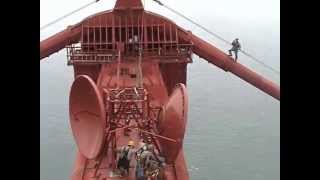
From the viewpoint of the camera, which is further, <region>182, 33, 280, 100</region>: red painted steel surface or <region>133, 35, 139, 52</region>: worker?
<region>182, 33, 280, 100</region>: red painted steel surface

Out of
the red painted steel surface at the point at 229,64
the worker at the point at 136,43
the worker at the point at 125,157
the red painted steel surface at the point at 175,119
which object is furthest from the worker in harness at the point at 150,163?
the red painted steel surface at the point at 229,64

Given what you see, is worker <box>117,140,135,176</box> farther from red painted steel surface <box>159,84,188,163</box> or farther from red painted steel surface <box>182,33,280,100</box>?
red painted steel surface <box>182,33,280,100</box>

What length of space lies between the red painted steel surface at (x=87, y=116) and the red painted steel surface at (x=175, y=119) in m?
1.07

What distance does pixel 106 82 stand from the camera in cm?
1194

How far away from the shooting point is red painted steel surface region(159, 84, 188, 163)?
8836 millimetres

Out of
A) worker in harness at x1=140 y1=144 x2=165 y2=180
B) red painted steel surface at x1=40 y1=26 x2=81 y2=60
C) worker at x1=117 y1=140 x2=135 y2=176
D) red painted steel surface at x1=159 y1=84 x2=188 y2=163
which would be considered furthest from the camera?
red painted steel surface at x1=40 y1=26 x2=81 y2=60

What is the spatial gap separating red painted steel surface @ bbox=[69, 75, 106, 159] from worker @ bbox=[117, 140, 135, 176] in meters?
0.61

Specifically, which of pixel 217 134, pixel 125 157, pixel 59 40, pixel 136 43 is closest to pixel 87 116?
pixel 125 157

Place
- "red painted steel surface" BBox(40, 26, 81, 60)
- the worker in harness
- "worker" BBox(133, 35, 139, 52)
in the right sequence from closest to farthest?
the worker in harness < "worker" BBox(133, 35, 139, 52) < "red painted steel surface" BBox(40, 26, 81, 60)

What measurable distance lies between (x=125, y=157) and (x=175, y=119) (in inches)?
42.4

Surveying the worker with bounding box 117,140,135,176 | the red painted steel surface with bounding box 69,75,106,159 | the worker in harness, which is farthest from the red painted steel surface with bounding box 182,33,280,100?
the worker in harness
